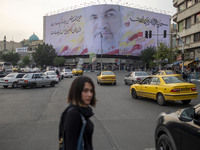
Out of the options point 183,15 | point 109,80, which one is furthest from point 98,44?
point 109,80

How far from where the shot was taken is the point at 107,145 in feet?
15.4

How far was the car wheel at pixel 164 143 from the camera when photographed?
3.34m

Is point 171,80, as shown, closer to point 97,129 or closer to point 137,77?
point 97,129

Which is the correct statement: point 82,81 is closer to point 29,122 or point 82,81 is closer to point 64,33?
point 29,122

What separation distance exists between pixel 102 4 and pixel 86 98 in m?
77.1

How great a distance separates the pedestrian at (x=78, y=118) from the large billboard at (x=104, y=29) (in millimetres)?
71326

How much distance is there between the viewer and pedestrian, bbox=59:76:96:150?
1984 mm

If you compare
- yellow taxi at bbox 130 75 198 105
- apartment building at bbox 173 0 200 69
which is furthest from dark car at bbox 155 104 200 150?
apartment building at bbox 173 0 200 69

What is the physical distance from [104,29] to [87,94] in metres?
72.9

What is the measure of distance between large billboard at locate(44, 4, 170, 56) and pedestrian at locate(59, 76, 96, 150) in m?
71.3

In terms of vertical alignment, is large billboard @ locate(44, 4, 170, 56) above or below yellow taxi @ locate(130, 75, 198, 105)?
above

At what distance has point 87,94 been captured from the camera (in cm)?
216

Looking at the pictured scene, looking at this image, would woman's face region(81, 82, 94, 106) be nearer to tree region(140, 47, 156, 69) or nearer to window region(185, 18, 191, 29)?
window region(185, 18, 191, 29)

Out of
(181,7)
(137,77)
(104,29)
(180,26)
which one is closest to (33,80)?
(137,77)
